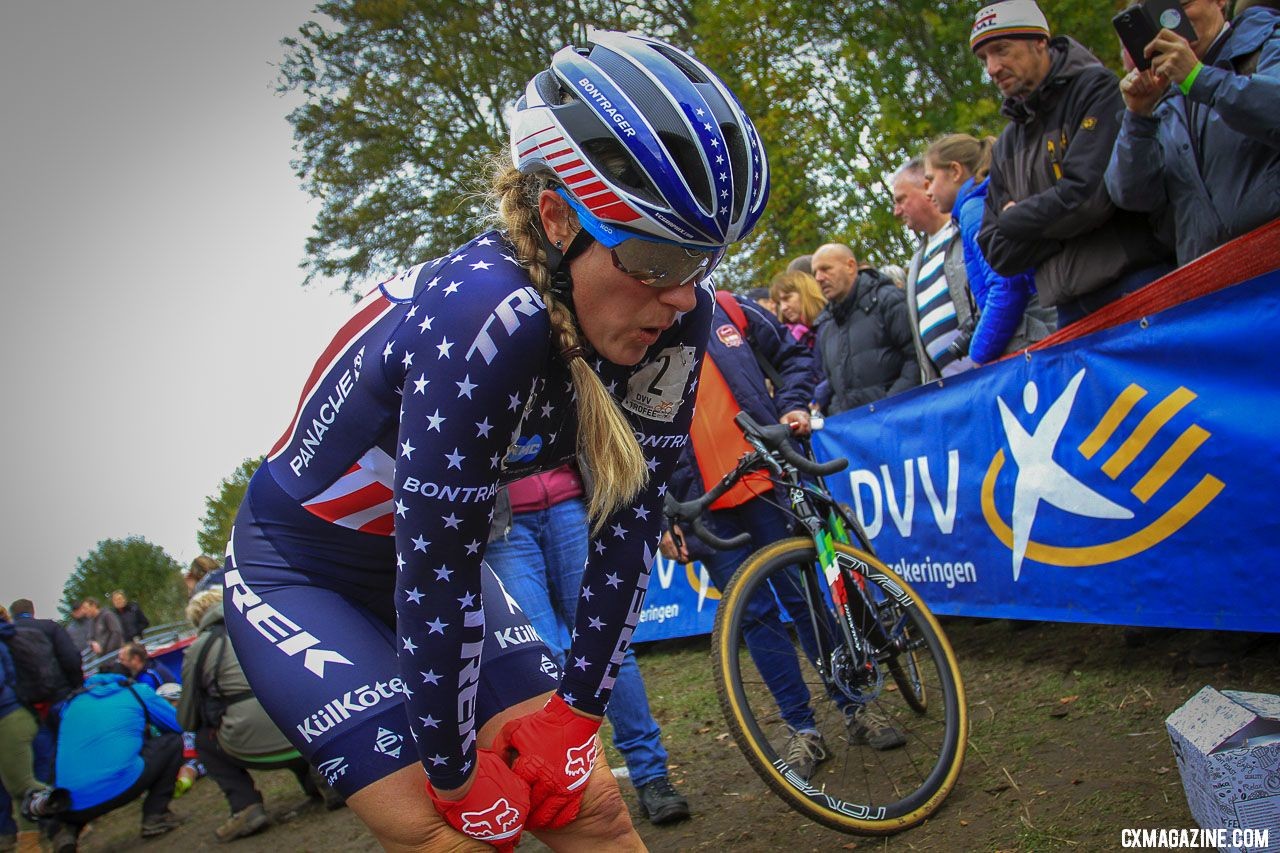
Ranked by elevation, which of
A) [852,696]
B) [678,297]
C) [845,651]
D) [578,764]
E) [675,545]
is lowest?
[852,696]

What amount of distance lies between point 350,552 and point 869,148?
34.6 ft

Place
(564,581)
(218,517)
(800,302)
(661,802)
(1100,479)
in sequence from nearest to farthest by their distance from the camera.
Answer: (661,802), (1100,479), (564,581), (800,302), (218,517)

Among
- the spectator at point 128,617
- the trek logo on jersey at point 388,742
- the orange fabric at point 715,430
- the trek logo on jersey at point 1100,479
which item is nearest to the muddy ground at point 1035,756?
the trek logo on jersey at point 1100,479

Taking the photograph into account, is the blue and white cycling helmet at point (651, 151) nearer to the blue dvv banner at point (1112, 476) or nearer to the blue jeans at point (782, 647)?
the blue jeans at point (782, 647)

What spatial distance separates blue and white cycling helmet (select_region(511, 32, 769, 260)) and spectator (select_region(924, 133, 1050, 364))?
3.24m

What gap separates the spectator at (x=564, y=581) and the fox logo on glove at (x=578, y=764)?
69.8 inches

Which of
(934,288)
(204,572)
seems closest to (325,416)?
(934,288)

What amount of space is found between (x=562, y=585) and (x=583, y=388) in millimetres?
2367

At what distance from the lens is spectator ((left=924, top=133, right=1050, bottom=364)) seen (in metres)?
5.01

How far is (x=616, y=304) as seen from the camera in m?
1.99

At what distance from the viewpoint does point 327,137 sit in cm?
2012

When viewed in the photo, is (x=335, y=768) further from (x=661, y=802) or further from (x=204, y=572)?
(x=204, y=572)

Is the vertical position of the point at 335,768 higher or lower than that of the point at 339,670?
lower

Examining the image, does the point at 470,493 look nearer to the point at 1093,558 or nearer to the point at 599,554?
the point at 599,554
